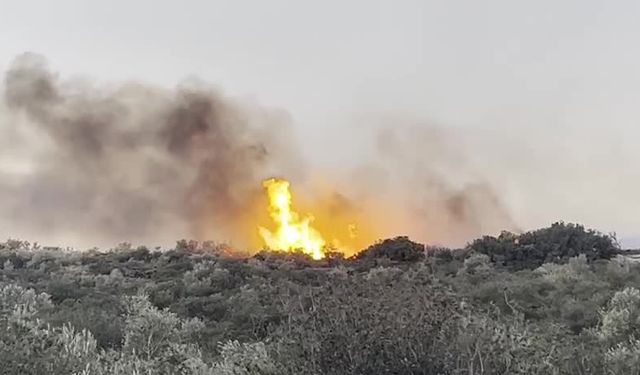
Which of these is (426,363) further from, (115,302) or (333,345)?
(115,302)

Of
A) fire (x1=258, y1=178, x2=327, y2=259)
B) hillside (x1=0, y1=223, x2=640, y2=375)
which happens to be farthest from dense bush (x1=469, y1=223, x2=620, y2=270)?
fire (x1=258, y1=178, x2=327, y2=259)

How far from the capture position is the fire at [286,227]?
37.7 metres

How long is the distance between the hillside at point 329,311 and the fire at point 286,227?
6.00m

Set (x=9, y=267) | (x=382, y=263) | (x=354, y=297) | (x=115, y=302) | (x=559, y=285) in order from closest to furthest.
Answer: (x=354, y=297), (x=115, y=302), (x=559, y=285), (x=9, y=267), (x=382, y=263)

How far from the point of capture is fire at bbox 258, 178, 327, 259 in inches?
1483

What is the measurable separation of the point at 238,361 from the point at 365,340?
2.39 metres

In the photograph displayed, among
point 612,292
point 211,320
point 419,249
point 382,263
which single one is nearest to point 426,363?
point 211,320

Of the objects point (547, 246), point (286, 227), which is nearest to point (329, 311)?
point (547, 246)

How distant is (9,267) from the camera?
2609 centimetres

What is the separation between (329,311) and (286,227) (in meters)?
30.4

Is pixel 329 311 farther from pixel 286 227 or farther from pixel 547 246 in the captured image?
pixel 286 227

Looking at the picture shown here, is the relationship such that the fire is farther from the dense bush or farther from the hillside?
the dense bush

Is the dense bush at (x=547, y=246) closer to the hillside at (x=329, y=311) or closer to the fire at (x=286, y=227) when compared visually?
the hillside at (x=329, y=311)

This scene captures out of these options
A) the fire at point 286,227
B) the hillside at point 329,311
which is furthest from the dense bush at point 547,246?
the fire at point 286,227
